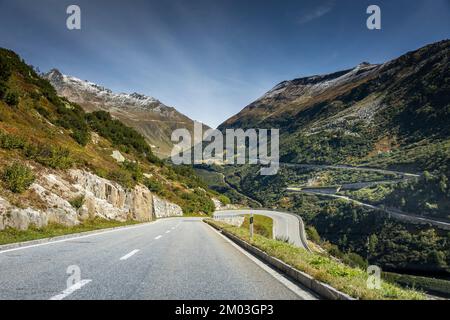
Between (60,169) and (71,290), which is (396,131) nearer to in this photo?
(60,169)

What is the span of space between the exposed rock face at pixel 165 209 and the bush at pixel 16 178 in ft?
117

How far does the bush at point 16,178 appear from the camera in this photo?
16594mm

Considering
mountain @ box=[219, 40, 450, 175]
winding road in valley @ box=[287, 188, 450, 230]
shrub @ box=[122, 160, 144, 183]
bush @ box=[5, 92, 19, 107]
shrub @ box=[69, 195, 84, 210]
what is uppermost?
mountain @ box=[219, 40, 450, 175]

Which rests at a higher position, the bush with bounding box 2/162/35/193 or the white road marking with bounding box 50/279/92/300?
the bush with bounding box 2/162/35/193

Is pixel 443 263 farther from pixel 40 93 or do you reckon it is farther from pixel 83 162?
pixel 40 93

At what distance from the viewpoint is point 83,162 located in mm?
31344

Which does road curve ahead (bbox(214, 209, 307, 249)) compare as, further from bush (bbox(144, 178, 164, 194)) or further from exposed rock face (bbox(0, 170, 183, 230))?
exposed rock face (bbox(0, 170, 183, 230))

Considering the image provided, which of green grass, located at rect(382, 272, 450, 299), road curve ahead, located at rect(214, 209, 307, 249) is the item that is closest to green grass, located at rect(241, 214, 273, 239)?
road curve ahead, located at rect(214, 209, 307, 249)

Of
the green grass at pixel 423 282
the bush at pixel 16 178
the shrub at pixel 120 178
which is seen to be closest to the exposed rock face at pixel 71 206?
the shrub at pixel 120 178

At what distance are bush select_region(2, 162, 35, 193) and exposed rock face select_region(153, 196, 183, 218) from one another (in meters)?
35.8

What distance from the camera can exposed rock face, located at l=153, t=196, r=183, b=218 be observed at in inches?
2141

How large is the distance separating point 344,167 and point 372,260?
7226 cm

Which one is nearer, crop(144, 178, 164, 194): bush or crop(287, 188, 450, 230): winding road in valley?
crop(287, 188, 450, 230): winding road in valley

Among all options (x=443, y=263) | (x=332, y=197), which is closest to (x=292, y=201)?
(x=332, y=197)
